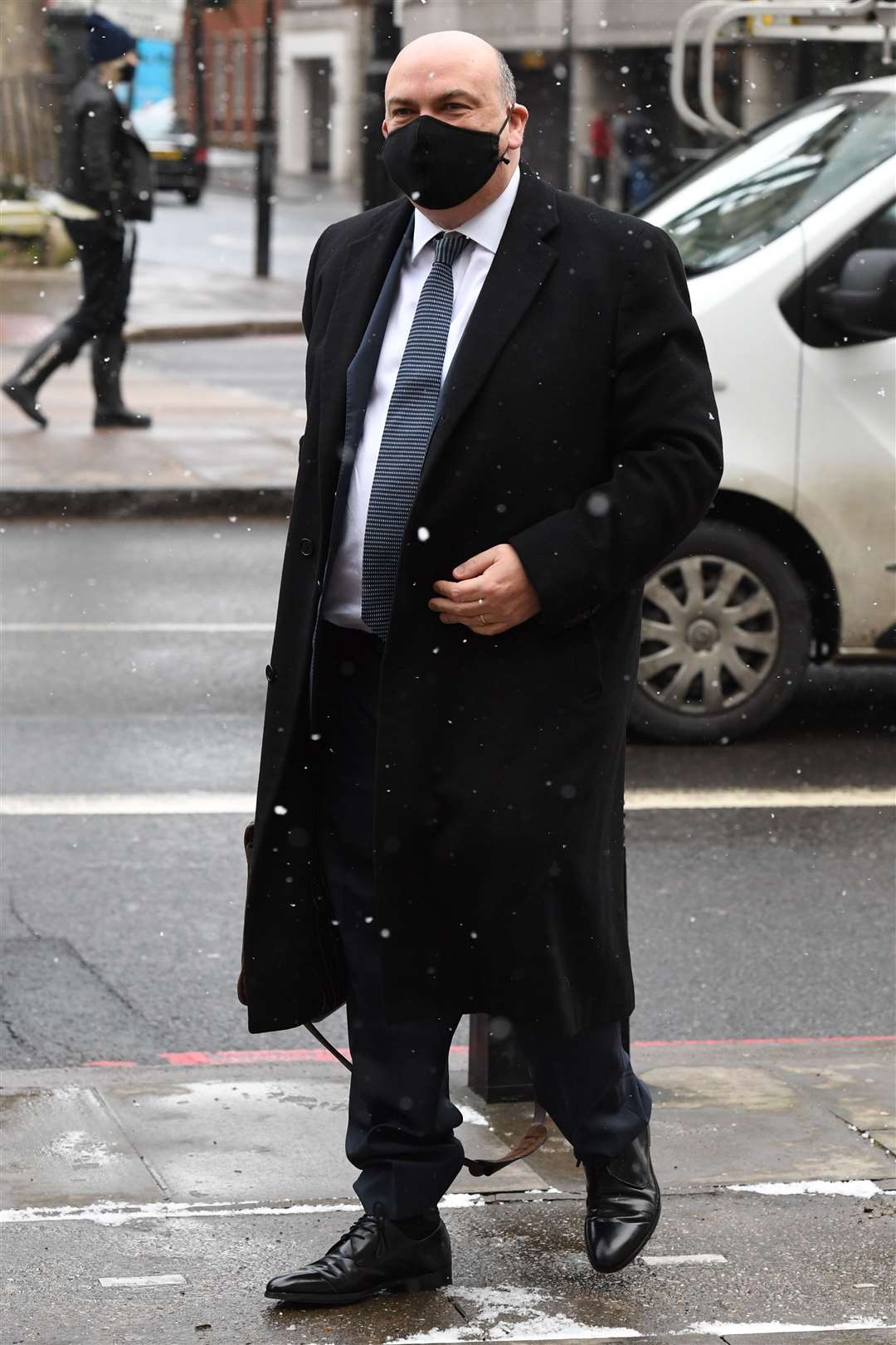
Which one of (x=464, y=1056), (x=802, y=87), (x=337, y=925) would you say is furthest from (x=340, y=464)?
(x=802, y=87)

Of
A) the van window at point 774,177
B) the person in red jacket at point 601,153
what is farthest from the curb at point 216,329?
the person in red jacket at point 601,153

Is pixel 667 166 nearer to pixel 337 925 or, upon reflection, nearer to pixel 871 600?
pixel 871 600

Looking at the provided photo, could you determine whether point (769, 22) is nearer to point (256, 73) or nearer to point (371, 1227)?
point (371, 1227)

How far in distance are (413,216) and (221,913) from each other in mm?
2707

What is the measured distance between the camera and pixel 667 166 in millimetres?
34125

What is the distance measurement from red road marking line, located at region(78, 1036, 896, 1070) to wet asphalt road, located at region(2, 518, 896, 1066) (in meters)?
0.05

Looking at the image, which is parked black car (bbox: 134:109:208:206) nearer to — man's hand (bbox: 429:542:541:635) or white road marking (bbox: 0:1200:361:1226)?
white road marking (bbox: 0:1200:361:1226)

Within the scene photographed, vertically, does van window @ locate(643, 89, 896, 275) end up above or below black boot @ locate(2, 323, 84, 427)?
above

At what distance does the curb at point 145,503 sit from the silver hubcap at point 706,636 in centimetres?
490

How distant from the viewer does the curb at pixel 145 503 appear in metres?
12.0

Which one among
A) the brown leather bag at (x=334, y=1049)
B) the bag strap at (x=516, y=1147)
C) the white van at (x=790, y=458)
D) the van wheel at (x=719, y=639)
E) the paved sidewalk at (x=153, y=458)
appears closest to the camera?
the brown leather bag at (x=334, y=1049)

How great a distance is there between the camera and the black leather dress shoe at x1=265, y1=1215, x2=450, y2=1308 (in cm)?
346

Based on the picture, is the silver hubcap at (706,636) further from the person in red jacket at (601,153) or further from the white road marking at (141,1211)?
the person in red jacket at (601,153)

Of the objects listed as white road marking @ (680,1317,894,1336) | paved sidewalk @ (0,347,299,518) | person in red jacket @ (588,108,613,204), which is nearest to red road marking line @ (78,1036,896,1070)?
white road marking @ (680,1317,894,1336)
